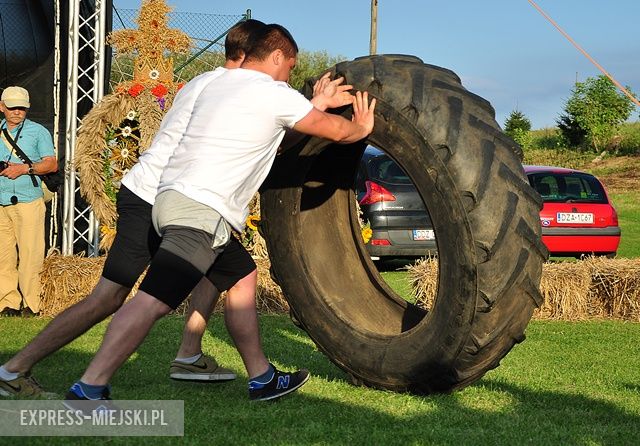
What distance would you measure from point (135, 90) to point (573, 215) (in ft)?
25.7

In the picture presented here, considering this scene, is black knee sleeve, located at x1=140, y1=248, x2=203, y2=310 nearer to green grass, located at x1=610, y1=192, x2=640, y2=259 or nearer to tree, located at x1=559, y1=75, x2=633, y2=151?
green grass, located at x1=610, y1=192, x2=640, y2=259

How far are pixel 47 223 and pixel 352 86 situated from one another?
814 centimetres

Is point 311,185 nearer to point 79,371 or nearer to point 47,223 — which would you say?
point 79,371

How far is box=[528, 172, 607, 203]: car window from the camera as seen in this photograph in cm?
1566

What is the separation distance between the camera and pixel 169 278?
4754 mm

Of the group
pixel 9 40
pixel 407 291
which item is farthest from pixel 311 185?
pixel 9 40

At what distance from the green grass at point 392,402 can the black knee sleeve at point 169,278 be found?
0.63 metres

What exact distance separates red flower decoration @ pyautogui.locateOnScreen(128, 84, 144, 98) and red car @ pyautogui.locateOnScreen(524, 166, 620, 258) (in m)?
7.01

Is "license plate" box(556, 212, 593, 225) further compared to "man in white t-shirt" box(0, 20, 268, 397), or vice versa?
"license plate" box(556, 212, 593, 225)

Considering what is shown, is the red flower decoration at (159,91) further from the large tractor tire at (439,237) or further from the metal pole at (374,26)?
the metal pole at (374,26)

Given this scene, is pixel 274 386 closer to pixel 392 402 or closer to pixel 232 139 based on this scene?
pixel 392 402

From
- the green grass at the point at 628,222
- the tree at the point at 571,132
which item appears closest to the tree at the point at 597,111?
the tree at the point at 571,132

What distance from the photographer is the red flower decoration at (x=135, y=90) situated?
11.0 metres

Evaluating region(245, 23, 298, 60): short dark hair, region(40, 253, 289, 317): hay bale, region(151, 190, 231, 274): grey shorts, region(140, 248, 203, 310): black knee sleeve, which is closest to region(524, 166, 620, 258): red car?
region(40, 253, 289, 317): hay bale
